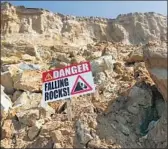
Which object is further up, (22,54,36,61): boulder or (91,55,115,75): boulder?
(22,54,36,61): boulder

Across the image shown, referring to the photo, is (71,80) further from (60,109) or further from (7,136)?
(7,136)

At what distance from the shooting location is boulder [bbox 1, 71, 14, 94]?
15403 millimetres

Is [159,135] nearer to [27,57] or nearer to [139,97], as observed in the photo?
[139,97]

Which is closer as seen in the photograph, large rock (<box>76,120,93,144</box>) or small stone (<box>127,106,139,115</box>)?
large rock (<box>76,120,93,144</box>)

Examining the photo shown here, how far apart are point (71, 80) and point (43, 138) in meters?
2.07

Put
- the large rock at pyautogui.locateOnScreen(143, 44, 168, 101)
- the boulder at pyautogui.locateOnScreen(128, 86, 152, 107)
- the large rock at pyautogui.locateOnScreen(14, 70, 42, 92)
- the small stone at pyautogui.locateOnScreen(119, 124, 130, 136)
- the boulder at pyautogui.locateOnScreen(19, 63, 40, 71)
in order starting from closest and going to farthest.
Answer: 1. the large rock at pyautogui.locateOnScreen(143, 44, 168, 101)
2. the small stone at pyautogui.locateOnScreen(119, 124, 130, 136)
3. the boulder at pyautogui.locateOnScreen(128, 86, 152, 107)
4. the large rock at pyautogui.locateOnScreen(14, 70, 42, 92)
5. the boulder at pyautogui.locateOnScreen(19, 63, 40, 71)

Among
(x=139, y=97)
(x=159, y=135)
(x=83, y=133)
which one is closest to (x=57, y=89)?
(x=83, y=133)

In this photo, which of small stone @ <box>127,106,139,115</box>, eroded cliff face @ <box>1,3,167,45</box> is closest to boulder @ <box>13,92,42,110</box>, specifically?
small stone @ <box>127,106,139,115</box>

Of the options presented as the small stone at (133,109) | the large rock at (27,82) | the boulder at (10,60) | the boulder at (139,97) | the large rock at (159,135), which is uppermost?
the boulder at (10,60)

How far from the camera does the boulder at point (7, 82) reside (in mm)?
15403

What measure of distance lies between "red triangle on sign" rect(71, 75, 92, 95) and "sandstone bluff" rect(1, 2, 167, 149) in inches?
26.4

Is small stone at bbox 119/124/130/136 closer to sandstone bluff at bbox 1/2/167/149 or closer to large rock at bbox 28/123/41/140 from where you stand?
sandstone bluff at bbox 1/2/167/149

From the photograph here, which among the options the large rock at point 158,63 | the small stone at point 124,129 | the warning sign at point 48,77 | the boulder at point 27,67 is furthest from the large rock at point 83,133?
the boulder at point 27,67

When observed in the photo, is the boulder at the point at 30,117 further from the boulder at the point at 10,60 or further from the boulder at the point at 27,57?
the boulder at the point at 27,57
